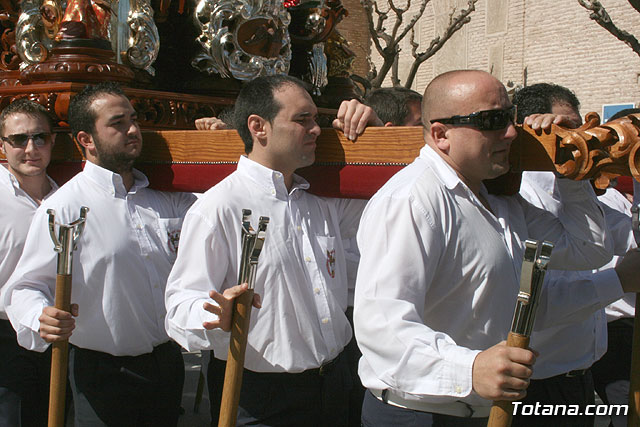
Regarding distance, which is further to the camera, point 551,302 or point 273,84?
point 273,84

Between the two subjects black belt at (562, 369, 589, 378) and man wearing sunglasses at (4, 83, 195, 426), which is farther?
man wearing sunglasses at (4, 83, 195, 426)

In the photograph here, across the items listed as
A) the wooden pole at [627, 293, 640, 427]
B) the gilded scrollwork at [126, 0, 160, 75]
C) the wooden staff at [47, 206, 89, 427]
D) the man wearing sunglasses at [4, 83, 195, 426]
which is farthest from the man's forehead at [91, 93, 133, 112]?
the wooden pole at [627, 293, 640, 427]

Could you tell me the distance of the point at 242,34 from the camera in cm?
389

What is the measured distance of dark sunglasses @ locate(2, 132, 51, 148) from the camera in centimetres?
316

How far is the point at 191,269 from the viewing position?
240 cm

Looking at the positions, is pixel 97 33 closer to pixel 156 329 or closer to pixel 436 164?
pixel 156 329

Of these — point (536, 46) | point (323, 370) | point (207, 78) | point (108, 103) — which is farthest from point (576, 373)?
point (536, 46)

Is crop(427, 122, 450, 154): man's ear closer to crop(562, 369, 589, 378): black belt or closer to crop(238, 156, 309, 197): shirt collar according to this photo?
crop(238, 156, 309, 197): shirt collar

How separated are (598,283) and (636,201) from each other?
770 mm

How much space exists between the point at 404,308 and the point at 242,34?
99.0 inches

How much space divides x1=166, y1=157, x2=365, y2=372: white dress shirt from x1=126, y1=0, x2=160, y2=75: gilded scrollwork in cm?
146

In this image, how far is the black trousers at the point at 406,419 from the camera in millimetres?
1973

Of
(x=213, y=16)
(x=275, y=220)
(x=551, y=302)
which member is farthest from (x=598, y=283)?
(x=213, y=16)

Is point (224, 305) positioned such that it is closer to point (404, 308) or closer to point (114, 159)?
point (404, 308)
